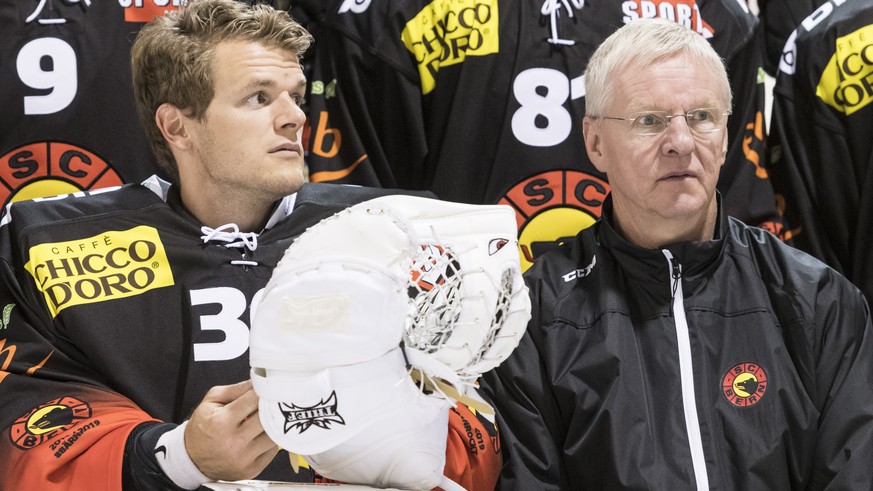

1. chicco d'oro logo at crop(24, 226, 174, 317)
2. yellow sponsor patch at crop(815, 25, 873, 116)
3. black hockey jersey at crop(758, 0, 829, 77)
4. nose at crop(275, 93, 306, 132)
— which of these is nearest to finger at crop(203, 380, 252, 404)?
chicco d'oro logo at crop(24, 226, 174, 317)

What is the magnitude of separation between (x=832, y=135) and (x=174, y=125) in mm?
1408

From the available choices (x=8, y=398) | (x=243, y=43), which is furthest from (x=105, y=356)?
(x=243, y=43)

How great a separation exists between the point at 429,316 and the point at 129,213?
802mm

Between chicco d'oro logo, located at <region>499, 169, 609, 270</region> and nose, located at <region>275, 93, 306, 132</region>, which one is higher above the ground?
nose, located at <region>275, 93, 306, 132</region>

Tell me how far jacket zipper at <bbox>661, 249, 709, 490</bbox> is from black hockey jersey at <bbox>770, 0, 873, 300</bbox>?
0.70 metres

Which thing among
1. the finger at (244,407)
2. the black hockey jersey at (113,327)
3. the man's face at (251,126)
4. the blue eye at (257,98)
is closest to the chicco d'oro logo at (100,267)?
the black hockey jersey at (113,327)

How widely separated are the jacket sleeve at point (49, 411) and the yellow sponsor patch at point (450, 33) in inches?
36.8

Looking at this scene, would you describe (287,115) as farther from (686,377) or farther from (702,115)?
(686,377)

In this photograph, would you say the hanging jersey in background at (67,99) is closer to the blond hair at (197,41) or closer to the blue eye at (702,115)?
the blond hair at (197,41)

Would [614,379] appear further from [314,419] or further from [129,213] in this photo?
[129,213]

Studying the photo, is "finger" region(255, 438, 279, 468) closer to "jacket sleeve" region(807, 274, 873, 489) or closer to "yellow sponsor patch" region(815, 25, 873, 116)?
"jacket sleeve" region(807, 274, 873, 489)

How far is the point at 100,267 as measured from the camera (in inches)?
80.4

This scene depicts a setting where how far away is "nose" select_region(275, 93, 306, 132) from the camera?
212 cm

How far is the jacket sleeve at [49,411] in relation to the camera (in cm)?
179
